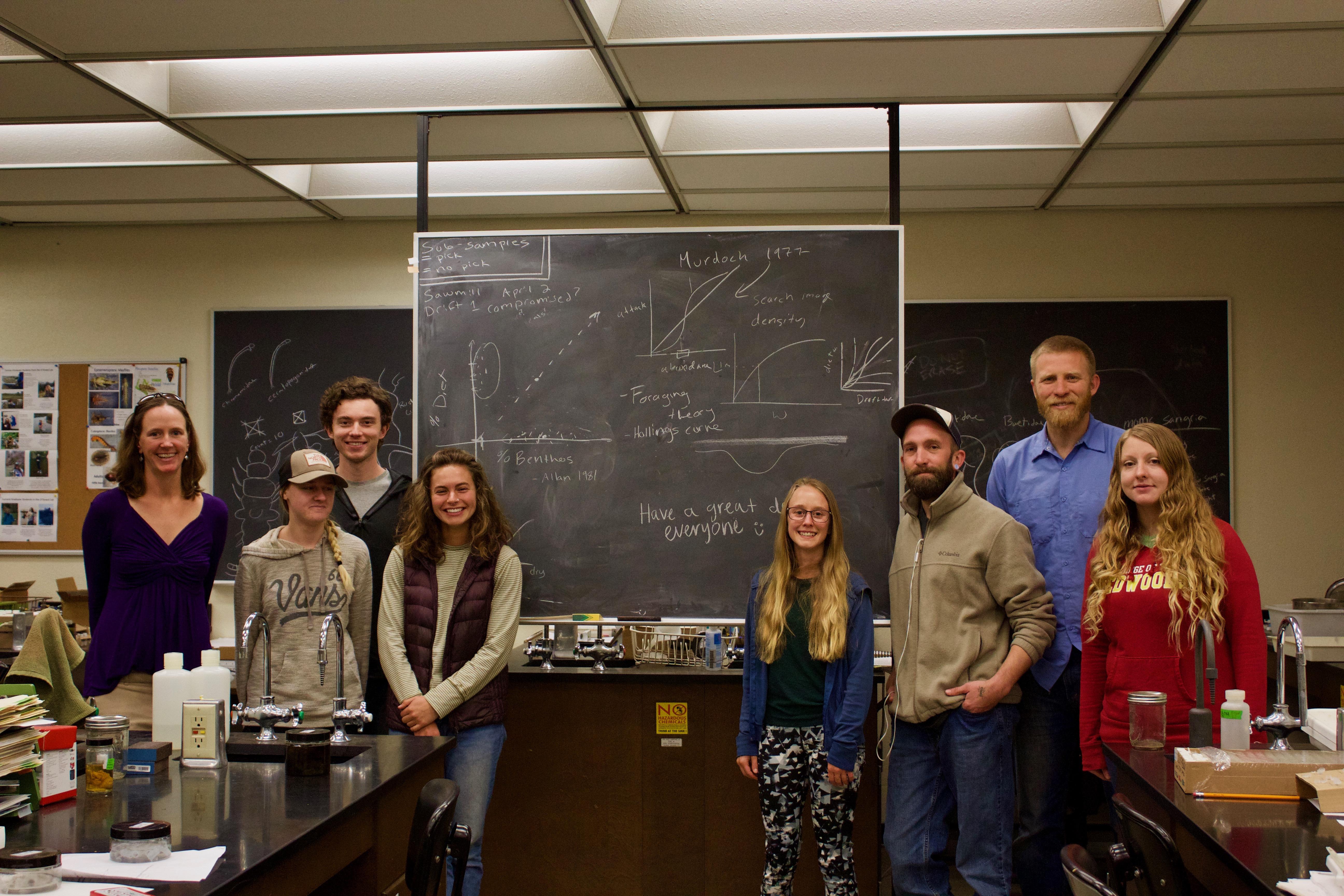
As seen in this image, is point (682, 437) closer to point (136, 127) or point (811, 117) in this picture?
point (811, 117)

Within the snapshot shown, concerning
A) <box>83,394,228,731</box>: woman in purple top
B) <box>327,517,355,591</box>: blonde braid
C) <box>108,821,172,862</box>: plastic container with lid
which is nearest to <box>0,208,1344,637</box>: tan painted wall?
<box>83,394,228,731</box>: woman in purple top

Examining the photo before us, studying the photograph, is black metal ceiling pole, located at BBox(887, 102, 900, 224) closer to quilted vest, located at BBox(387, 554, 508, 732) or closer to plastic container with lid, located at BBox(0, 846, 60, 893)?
quilted vest, located at BBox(387, 554, 508, 732)

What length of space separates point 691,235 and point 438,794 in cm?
204

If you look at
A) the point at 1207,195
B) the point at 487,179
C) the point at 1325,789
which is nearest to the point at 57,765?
the point at 1325,789

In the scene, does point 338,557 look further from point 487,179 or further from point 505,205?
point 505,205

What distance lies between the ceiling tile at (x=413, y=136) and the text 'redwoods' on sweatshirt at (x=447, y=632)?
5.55 ft

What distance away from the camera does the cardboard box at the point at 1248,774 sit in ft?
6.53

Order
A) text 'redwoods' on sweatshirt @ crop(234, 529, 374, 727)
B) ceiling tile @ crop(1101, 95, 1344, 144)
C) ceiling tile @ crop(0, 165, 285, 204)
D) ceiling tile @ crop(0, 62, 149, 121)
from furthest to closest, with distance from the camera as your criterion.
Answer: ceiling tile @ crop(0, 165, 285, 204), ceiling tile @ crop(1101, 95, 1344, 144), ceiling tile @ crop(0, 62, 149, 121), text 'redwoods' on sweatshirt @ crop(234, 529, 374, 727)

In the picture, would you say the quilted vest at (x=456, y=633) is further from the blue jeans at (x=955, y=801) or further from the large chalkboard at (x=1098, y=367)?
the large chalkboard at (x=1098, y=367)

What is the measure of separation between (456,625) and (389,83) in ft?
6.35

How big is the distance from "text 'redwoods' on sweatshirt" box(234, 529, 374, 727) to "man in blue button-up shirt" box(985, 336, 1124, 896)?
1925 millimetres

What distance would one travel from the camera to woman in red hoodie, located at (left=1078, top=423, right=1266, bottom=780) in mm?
2492

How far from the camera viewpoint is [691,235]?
341 centimetres

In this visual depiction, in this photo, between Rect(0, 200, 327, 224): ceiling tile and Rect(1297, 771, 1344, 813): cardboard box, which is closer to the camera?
Rect(1297, 771, 1344, 813): cardboard box
